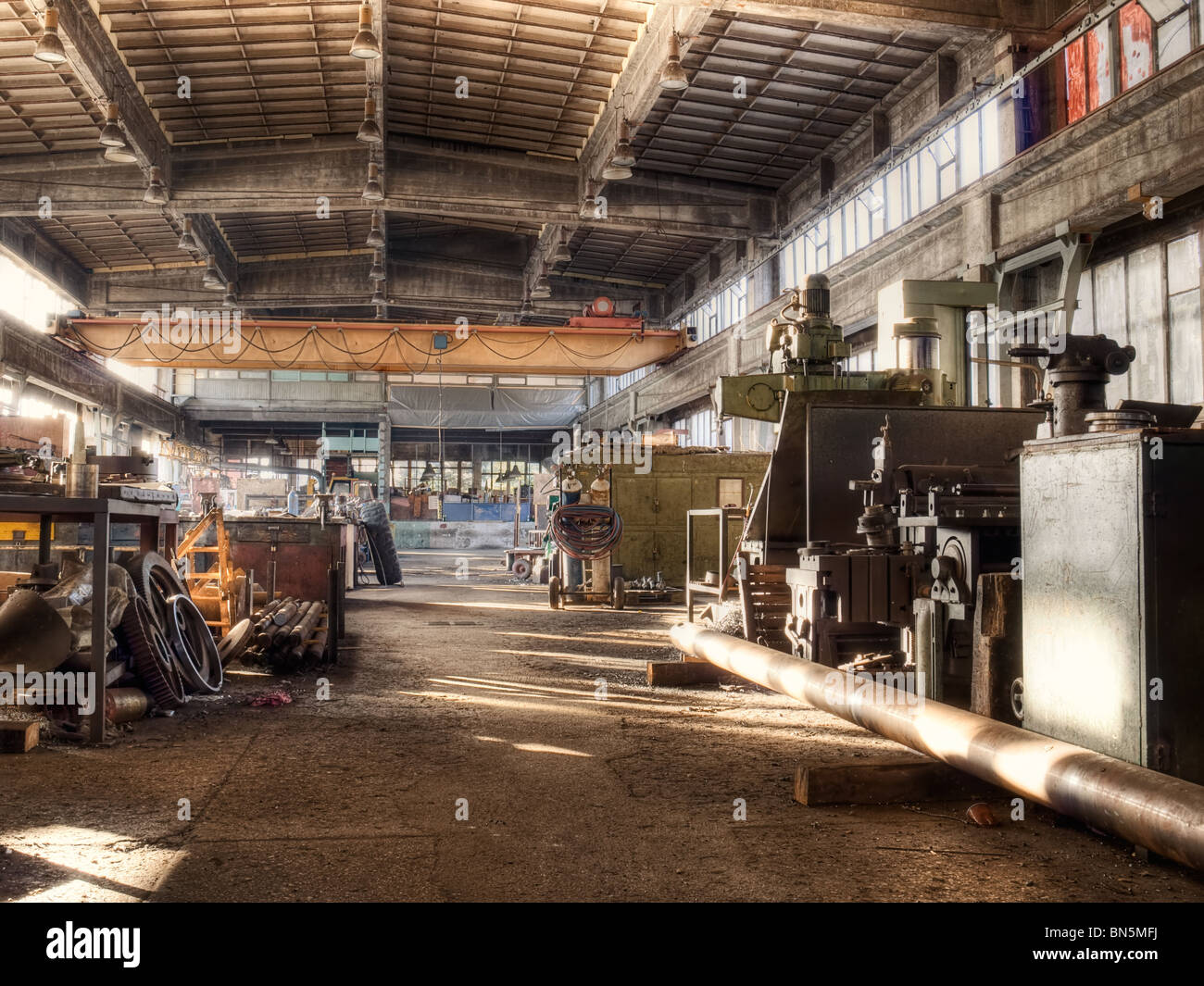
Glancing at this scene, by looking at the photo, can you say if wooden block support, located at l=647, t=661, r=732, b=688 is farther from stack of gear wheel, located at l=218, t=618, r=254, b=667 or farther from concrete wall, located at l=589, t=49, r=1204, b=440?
concrete wall, located at l=589, t=49, r=1204, b=440

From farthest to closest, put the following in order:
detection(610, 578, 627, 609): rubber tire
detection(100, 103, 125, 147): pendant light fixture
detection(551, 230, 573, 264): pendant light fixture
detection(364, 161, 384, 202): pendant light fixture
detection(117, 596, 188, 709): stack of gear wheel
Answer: detection(551, 230, 573, 264): pendant light fixture, detection(364, 161, 384, 202): pendant light fixture, detection(610, 578, 627, 609): rubber tire, detection(100, 103, 125, 147): pendant light fixture, detection(117, 596, 188, 709): stack of gear wheel

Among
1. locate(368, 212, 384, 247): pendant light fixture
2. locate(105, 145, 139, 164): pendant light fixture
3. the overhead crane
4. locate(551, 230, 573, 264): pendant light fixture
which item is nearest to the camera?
locate(105, 145, 139, 164): pendant light fixture

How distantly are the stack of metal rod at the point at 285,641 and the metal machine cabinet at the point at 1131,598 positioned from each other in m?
5.23

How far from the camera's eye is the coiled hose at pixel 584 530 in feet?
39.0

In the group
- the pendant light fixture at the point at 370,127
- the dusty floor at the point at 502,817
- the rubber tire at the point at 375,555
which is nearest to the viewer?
the dusty floor at the point at 502,817

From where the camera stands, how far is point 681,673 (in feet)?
20.6

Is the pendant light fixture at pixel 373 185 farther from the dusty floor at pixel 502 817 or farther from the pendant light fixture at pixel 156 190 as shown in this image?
the dusty floor at pixel 502 817

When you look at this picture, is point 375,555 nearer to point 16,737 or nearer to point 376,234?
point 376,234

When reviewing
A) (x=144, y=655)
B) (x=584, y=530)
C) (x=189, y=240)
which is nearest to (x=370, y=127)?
(x=584, y=530)

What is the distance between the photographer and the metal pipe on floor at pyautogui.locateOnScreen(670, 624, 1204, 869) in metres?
2.35

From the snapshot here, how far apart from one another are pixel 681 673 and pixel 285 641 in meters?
2.89

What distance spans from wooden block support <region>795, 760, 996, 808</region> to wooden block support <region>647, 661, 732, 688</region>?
2.75 meters

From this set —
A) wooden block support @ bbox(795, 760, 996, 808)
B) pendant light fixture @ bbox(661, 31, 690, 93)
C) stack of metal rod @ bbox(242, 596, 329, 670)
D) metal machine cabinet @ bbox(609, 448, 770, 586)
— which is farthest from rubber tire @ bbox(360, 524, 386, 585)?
wooden block support @ bbox(795, 760, 996, 808)

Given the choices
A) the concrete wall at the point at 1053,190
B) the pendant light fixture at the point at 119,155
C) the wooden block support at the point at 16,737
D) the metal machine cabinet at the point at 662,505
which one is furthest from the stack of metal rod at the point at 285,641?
the concrete wall at the point at 1053,190
